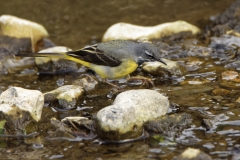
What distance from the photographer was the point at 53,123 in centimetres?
708

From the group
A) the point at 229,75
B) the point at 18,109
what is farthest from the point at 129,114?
the point at 229,75

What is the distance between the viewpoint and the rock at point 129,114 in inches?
251

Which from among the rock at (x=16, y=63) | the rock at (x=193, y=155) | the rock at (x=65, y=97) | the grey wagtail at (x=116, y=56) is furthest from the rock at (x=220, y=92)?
the rock at (x=16, y=63)

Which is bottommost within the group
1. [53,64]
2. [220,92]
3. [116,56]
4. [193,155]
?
[193,155]

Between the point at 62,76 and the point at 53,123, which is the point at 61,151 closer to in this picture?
the point at 53,123

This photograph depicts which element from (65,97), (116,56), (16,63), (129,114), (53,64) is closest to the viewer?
(129,114)

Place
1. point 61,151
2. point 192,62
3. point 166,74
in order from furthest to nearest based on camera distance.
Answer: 1. point 192,62
2. point 166,74
3. point 61,151

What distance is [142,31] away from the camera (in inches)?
429

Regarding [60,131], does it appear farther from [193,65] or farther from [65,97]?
[193,65]

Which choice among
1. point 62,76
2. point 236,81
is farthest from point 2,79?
point 236,81

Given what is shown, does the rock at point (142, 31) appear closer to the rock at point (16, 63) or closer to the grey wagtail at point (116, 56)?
the rock at point (16, 63)

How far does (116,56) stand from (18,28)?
3482mm

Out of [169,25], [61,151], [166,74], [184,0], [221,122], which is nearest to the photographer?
[61,151]

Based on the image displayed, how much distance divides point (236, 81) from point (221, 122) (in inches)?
68.5
